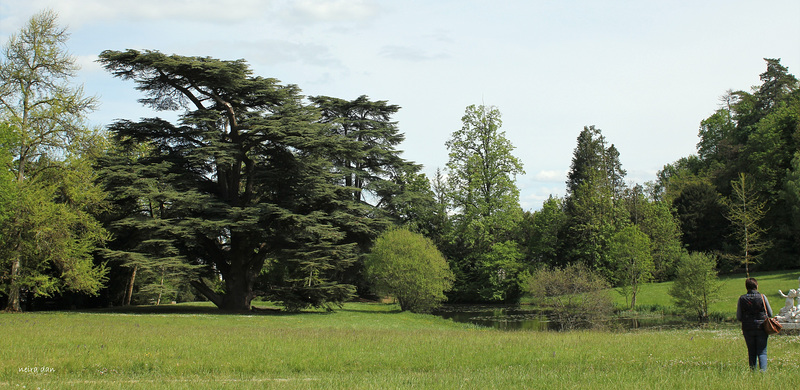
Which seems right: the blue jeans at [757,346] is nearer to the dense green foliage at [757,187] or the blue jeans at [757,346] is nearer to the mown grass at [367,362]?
the mown grass at [367,362]

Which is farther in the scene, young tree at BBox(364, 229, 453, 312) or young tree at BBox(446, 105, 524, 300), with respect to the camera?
young tree at BBox(446, 105, 524, 300)

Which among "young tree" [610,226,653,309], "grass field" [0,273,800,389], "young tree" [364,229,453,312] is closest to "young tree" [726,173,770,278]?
"young tree" [610,226,653,309]

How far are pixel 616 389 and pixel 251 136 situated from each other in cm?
2736

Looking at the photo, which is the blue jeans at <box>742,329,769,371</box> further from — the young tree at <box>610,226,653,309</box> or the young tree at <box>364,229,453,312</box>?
the young tree at <box>610,226,653,309</box>

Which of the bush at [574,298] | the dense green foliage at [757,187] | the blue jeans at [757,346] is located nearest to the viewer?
the blue jeans at [757,346]

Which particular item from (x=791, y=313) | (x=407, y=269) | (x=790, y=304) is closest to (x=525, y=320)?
(x=407, y=269)

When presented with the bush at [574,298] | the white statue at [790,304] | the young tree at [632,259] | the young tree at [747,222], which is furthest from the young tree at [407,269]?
the young tree at [747,222]

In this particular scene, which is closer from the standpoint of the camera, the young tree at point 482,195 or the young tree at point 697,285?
the young tree at point 697,285

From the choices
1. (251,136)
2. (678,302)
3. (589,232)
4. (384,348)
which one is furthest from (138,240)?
(589,232)

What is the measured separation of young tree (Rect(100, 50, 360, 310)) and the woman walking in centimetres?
2189

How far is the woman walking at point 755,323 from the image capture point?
935cm

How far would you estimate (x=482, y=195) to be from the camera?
1779 inches

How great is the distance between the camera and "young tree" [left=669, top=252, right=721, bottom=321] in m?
29.7

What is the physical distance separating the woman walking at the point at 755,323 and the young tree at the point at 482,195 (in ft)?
111
